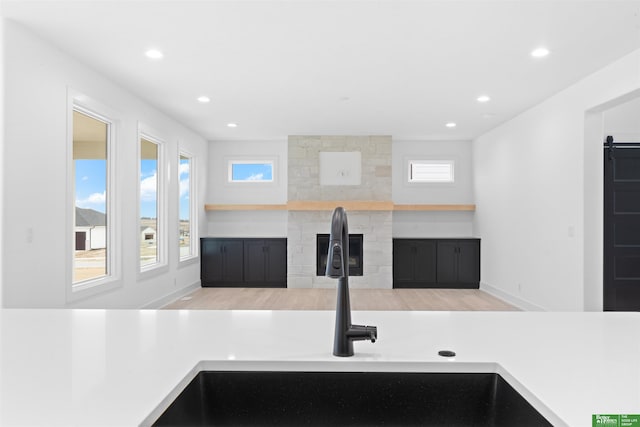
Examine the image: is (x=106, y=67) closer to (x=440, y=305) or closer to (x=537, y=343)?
(x=537, y=343)

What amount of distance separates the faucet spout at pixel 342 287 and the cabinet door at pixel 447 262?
6.82m

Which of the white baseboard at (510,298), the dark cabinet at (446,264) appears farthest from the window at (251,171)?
the white baseboard at (510,298)

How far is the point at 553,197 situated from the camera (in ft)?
16.5

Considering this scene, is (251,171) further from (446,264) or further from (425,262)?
(446,264)

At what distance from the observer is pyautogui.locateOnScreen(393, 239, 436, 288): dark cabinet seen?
7.55m

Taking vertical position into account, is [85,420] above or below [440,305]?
above

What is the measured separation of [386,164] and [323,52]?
13.4 feet

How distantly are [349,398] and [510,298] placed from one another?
5922 millimetres

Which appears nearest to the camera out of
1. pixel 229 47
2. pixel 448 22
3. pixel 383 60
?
pixel 448 22

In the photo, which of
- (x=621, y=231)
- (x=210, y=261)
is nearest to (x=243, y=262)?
(x=210, y=261)

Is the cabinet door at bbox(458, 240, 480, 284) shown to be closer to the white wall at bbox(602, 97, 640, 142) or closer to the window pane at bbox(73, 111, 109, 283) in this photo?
the white wall at bbox(602, 97, 640, 142)

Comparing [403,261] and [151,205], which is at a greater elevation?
[151,205]

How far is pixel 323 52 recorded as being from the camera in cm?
371

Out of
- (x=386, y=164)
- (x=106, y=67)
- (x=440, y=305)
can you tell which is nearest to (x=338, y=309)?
(x=106, y=67)
